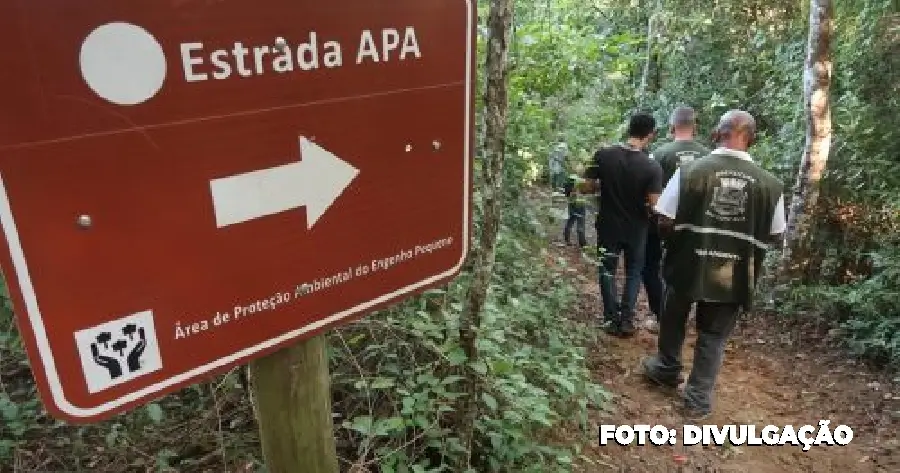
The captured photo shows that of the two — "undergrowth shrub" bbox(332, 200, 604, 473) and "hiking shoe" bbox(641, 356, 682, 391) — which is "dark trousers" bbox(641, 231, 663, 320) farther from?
"undergrowth shrub" bbox(332, 200, 604, 473)

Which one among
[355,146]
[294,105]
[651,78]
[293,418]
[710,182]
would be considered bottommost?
[651,78]

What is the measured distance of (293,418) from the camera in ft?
4.74

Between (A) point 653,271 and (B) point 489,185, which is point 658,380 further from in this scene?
(B) point 489,185

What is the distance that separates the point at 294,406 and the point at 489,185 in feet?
4.16

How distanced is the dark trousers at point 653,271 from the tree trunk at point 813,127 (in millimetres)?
2028

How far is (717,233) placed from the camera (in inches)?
175

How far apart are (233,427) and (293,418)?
5.16 feet

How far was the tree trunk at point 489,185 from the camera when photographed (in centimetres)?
223

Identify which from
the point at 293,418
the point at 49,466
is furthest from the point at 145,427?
the point at 293,418

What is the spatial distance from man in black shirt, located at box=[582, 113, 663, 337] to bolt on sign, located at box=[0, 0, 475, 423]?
4.24m

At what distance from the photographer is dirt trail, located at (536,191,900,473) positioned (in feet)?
13.9

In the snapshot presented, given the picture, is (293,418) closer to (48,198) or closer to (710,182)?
(48,198)

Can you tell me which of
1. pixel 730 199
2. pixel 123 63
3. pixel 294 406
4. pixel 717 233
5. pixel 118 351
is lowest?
pixel 717 233

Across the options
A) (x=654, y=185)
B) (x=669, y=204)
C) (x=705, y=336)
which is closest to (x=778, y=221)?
(x=669, y=204)
